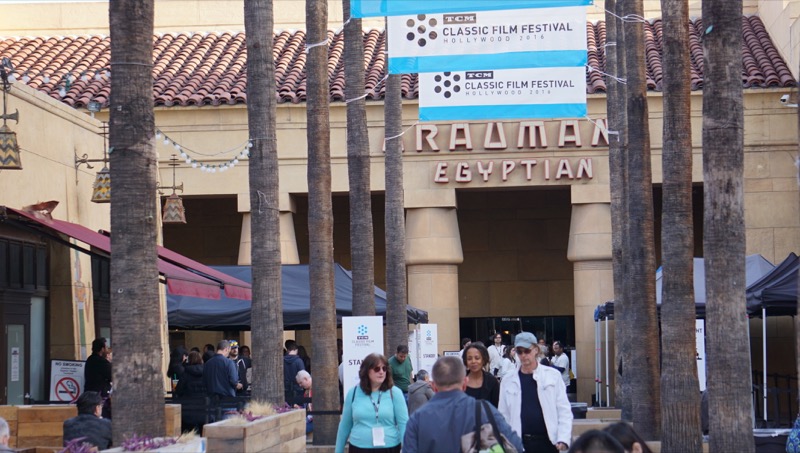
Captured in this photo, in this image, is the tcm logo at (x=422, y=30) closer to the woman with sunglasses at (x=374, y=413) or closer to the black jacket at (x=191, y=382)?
the black jacket at (x=191, y=382)

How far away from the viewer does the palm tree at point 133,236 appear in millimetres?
9633

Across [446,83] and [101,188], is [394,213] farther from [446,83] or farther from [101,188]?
[101,188]

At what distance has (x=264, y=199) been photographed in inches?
649

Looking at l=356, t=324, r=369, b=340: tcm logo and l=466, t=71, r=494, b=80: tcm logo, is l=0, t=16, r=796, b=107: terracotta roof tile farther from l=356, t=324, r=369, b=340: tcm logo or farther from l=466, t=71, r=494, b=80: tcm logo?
l=356, t=324, r=369, b=340: tcm logo

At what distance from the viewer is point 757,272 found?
2495cm

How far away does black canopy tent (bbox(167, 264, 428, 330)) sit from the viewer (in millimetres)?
23219

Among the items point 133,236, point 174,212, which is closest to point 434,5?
point 133,236

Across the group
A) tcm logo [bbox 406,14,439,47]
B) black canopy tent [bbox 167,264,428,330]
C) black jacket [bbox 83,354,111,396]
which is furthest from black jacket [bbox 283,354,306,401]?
tcm logo [bbox 406,14,439,47]

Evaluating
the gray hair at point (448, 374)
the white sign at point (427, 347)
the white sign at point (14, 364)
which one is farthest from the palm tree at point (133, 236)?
the white sign at point (427, 347)

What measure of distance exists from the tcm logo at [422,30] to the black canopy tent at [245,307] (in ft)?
19.4

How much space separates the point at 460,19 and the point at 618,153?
661cm

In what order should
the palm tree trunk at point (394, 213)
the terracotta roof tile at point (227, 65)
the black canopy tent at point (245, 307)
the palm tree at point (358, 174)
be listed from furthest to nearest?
1. the terracotta roof tile at point (227, 65)
2. the palm tree trunk at point (394, 213)
3. the black canopy tent at point (245, 307)
4. the palm tree at point (358, 174)

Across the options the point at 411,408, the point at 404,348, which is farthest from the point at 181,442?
the point at 404,348

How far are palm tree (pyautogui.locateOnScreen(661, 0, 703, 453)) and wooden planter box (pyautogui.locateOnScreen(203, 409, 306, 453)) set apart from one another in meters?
4.11
